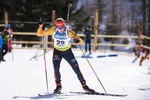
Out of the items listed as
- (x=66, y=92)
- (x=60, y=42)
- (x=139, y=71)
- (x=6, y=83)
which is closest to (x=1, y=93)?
(x=6, y=83)

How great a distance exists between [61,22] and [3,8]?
19.2 metres

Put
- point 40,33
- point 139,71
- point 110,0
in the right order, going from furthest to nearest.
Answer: point 110,0, point 139,71, point 40,33

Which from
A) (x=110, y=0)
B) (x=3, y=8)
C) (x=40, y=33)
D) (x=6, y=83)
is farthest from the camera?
(x=110, y=0)

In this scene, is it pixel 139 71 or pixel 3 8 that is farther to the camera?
pixel 3 8

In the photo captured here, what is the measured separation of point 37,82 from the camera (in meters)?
5.11

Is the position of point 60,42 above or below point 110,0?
below

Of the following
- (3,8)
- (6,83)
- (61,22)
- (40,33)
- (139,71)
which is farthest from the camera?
(3,8)

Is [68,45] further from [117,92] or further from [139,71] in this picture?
[139,71]

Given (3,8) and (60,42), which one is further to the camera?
(3,8)

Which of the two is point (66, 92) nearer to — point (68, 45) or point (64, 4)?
point (68, 45)

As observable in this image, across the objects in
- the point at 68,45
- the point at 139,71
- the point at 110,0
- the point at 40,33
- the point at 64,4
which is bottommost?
the point at 139,71

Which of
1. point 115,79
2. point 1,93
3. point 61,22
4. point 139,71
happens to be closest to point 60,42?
point 61,22

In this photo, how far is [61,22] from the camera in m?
3.88

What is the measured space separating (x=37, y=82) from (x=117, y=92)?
222cm
